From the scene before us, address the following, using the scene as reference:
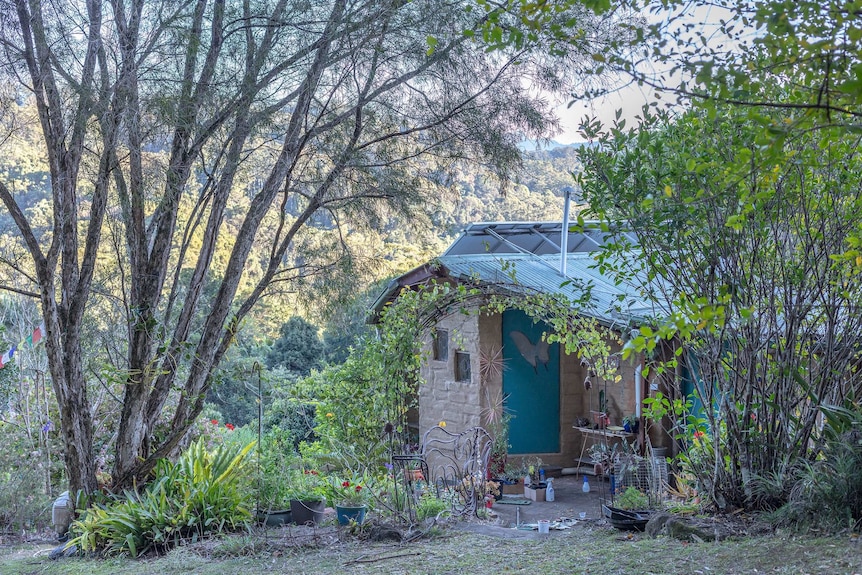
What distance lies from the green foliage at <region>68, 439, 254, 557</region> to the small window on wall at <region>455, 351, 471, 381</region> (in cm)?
448

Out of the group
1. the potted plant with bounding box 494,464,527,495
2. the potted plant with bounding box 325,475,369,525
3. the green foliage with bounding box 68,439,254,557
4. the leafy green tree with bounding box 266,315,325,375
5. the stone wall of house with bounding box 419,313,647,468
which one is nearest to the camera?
the potted plant with bounding box 325,475,369,525

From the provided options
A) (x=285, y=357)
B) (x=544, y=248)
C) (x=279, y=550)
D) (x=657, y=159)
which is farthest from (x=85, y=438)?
(x=285, y=357)

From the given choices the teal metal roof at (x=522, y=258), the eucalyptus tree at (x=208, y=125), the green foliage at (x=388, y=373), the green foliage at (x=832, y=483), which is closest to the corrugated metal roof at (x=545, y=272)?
the teal metal roof at (x=522, y=258)

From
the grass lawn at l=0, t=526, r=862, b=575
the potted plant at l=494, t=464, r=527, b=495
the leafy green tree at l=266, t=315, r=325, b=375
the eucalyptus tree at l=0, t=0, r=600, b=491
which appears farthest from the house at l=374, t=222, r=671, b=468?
the leafy green tree at l=266, t=315, r=325, b=375

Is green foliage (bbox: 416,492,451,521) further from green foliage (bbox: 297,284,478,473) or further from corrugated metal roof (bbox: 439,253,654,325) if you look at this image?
corrugated metal roof (bbox: 439,253,654,325)

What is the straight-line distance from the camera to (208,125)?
6.41 meters

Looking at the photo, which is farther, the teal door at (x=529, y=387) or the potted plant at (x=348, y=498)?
the teal door at (x=529, y=387)

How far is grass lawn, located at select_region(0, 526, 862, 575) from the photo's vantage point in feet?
12.0

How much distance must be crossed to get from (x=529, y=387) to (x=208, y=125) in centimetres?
616

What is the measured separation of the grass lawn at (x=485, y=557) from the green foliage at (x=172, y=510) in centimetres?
25

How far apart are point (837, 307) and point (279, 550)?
3829 millimetres

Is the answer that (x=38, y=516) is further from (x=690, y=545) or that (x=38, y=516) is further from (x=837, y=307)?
(x=837, y=307)

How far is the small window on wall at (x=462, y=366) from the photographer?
10938 mm

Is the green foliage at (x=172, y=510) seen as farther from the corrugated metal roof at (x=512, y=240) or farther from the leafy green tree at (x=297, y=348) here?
the leafy green tree at (x=297, y=348)
